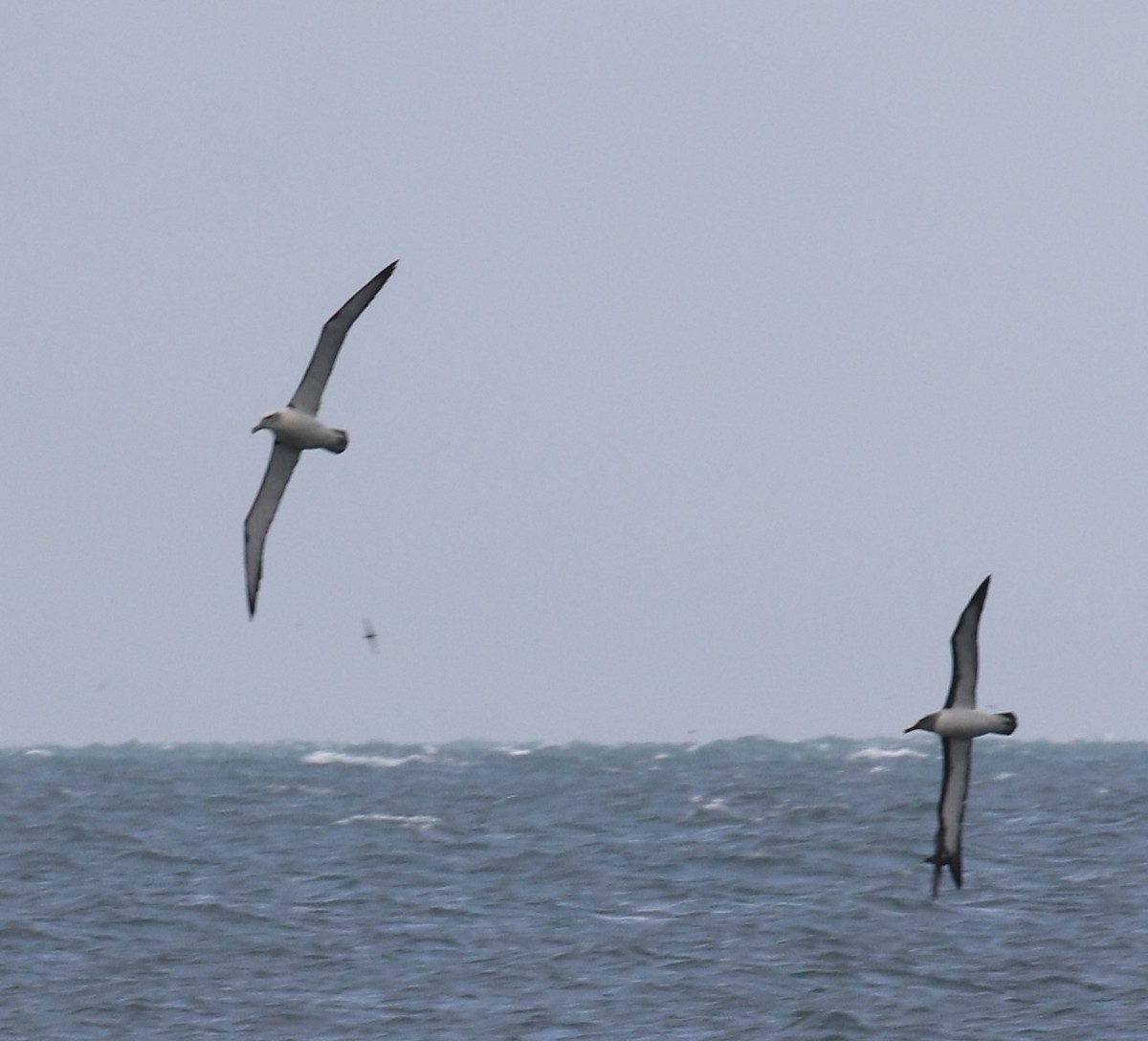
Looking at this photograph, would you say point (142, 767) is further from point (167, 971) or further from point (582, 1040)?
point (582, 1040)

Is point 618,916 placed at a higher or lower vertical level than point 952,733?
lower

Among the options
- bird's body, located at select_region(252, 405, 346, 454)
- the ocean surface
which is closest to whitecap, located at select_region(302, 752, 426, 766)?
the ocean surface

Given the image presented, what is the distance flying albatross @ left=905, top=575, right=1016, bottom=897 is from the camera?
1853cm

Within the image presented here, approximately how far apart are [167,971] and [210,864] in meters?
11.0

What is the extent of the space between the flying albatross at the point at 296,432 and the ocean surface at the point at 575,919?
20.5ft

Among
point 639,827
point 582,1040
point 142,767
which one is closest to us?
point 582,1040

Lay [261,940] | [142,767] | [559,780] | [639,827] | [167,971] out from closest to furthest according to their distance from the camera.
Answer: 1. [167,971]
2. [261,940]
3. [639,827]
4. [559,780]
5. [142,767]

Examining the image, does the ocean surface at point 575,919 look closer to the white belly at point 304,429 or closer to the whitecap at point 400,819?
the whitecap at point 400,819

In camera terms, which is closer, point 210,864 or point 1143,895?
point 1143,895


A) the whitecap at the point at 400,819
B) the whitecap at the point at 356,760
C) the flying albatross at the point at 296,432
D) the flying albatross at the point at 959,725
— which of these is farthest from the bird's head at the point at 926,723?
the whitecap at the point at 356,760

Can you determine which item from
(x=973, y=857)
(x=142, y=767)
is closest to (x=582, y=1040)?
(x=973, y=857)

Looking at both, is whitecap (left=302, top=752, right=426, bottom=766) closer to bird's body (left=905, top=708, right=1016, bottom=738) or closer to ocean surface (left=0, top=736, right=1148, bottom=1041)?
ocean surface (left=0, top=736, right=1148, bottom=1041)

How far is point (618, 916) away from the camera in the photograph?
29484 millimetres

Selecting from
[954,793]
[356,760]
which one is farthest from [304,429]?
[356,760]
